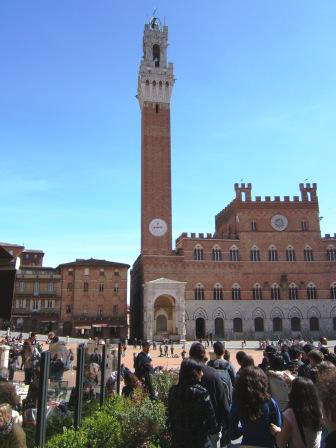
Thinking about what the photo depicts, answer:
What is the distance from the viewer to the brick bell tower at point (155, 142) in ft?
160

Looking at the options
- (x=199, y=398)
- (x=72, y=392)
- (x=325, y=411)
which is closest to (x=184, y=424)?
(x=199, y=398)

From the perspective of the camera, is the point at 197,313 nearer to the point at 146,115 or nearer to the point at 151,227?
the point at 151,227

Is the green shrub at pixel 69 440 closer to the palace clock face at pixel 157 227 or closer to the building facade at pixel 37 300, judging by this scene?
the palace clock face at pixel 157 227

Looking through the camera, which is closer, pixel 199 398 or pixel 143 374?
pixel 199 398

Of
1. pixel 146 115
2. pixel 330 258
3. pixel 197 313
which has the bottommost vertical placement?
pixel 197 313

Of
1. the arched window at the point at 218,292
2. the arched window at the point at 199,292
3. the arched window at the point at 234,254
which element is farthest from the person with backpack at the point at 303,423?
the arched window at the point at 234,254

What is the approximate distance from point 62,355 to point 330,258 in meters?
48.4

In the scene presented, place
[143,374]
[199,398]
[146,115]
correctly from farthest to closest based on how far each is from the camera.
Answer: [146,115], [143,374], [199,398]

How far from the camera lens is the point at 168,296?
4788 centimetres

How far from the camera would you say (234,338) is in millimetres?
48531

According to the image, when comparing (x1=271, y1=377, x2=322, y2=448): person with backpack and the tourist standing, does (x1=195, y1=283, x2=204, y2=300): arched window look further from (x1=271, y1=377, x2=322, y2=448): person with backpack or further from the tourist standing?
(x1=271, y1=377, x2=322, y2=448): person with backpack

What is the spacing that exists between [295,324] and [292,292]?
11.7 feet

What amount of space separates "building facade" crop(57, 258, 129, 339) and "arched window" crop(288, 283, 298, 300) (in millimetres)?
18868

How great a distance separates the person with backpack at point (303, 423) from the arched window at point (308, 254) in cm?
5054
